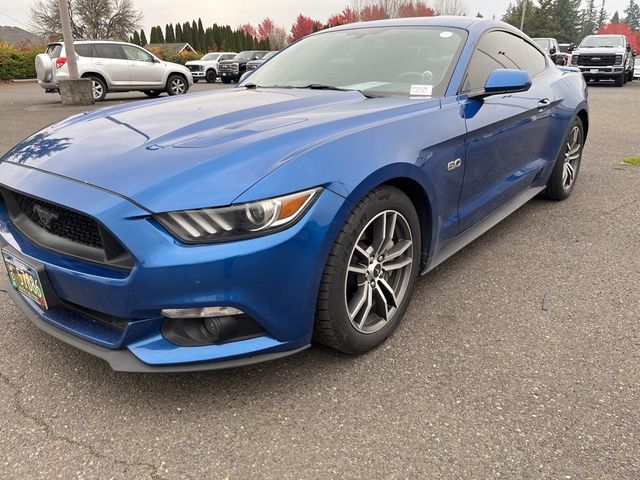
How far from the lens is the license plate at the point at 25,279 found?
6.71ft

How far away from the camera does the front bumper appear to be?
5.79ft

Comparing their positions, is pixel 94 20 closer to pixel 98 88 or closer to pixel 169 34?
pixel 169 34

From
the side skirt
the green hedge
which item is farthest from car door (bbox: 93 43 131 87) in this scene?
the green hedge

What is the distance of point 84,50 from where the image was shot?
13.6 m

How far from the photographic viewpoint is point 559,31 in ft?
215

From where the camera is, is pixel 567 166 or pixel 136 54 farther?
pixel 136 54

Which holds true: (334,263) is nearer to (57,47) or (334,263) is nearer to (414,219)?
(414,219)

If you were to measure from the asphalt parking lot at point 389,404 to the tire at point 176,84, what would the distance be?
1346 cm

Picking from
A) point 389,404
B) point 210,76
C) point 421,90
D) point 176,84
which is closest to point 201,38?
point 210,76

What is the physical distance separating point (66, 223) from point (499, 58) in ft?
9.56

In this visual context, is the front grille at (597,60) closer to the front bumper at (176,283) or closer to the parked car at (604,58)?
the parked car at (604,58)

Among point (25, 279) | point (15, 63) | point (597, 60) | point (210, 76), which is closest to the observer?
point (25, 279)

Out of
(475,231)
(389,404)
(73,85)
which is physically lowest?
(389,404)

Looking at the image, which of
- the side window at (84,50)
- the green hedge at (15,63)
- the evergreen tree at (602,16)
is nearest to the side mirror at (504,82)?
the side window at (84,50)
